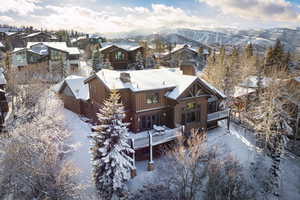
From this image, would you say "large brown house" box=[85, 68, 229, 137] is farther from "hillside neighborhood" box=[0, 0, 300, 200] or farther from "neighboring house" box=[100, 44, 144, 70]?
"neighboring house" box=[100, 44, 144, 70]

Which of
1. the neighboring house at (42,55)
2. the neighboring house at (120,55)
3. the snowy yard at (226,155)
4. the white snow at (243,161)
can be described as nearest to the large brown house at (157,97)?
the white snow at (243,161)

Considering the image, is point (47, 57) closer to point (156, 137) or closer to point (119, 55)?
point (119, 55)

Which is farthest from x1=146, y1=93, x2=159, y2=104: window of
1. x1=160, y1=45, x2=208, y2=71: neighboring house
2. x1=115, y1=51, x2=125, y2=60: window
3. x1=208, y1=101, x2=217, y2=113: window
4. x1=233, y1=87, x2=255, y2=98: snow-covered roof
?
x1=160, y1=45, x2=208, y2=71: neighboring house

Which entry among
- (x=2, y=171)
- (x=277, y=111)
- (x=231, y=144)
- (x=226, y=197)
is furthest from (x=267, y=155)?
(x=2, y=171)

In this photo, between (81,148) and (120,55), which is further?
(120,55)

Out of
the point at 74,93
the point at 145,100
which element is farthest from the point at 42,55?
the point at 145,100

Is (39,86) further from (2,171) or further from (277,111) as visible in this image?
(277,111)
